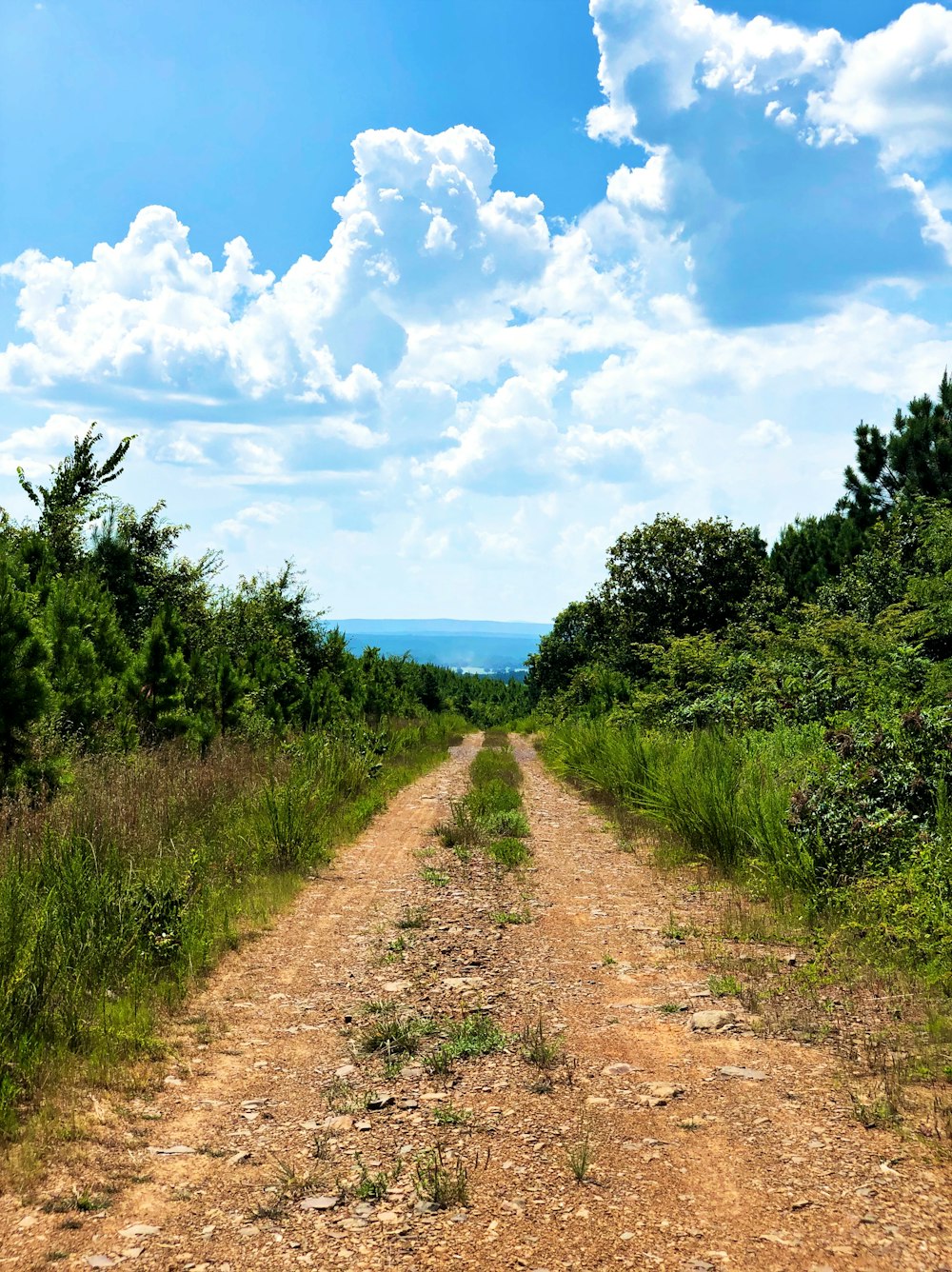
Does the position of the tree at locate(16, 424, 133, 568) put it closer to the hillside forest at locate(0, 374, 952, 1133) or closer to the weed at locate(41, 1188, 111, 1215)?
the hillside forest at locate(0, 374, 952, 1133)

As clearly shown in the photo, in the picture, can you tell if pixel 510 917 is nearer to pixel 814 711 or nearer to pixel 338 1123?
pixel 338 1123

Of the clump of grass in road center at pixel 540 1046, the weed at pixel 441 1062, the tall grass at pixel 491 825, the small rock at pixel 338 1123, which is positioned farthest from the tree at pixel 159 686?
the small rock at pixel 338 1123

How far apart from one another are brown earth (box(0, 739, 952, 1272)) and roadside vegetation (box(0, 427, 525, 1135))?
0.53 metres

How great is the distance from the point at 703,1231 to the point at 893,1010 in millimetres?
2696

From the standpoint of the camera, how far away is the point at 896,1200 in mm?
3498

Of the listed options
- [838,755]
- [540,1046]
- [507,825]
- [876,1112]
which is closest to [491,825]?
[507,825]

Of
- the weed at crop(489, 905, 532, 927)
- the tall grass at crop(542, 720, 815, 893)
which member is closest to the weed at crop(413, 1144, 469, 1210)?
the weed at crop(489, 905, 532, 927)

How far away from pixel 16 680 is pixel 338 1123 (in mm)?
8246

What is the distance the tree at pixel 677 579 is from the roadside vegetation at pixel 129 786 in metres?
12.1

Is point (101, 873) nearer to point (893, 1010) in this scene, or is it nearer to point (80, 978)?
point (80, 978)

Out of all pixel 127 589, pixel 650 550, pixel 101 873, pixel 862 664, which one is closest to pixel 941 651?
pixel 862 664

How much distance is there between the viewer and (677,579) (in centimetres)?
3534

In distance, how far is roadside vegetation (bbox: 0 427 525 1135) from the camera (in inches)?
212

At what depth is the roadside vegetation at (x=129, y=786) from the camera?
5.38 meters
